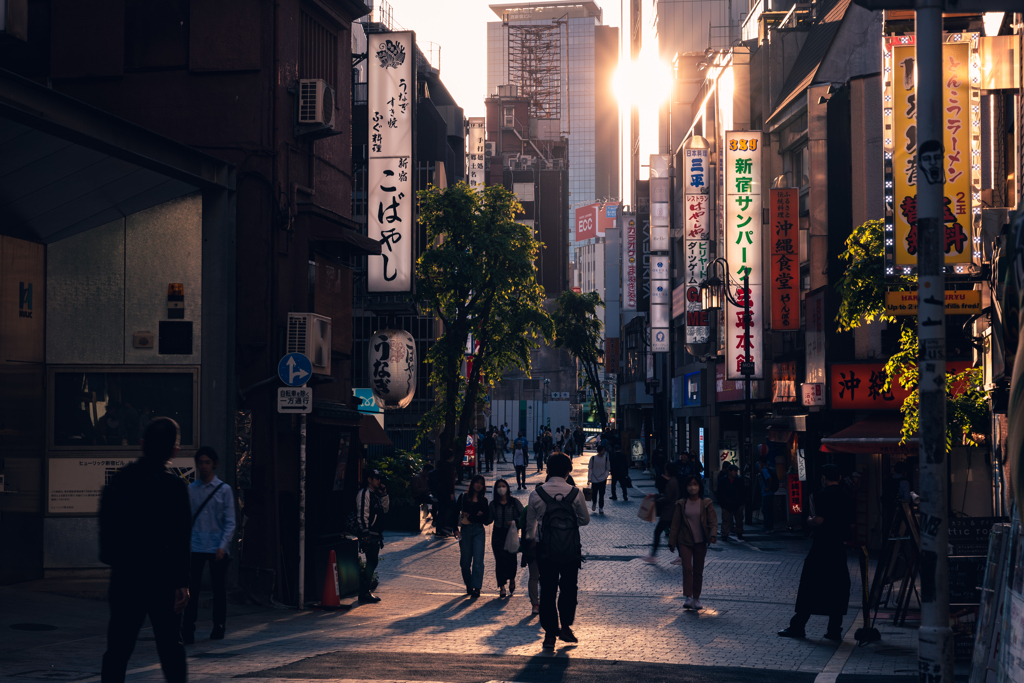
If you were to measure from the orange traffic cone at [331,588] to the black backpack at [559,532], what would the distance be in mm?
3724

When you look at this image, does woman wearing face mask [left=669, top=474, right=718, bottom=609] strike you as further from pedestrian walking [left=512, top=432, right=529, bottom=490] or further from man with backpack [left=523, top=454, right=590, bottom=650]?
pedestrian walking [left=512, top=432, right=529, bottom=490]

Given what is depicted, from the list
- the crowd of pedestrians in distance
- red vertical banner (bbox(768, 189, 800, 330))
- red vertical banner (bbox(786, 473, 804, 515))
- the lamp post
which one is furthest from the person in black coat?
red vertical banner (bbox(768, 189, 800, 330))

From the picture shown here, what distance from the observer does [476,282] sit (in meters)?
36.0

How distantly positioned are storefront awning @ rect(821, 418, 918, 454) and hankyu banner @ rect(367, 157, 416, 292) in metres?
8.91

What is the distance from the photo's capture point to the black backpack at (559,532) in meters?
11.0

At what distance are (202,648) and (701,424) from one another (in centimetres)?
4151

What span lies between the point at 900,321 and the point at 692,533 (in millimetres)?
5326

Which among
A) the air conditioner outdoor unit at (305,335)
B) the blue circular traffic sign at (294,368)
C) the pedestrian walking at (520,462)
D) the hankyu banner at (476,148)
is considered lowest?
the pedestrian walking at (520,462)

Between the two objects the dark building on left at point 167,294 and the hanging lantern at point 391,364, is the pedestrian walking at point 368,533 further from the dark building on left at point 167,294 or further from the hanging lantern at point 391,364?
the hanging lantern at point 391,364

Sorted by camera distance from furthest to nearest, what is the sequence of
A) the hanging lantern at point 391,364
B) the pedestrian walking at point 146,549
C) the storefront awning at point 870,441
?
the hanging lantern at point 391,364 < the storefront awning at point 870,441 < the pedestrian walking at point 146,549

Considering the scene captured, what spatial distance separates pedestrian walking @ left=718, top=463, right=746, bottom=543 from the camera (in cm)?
2405

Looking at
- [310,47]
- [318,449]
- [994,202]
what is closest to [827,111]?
[994,202]

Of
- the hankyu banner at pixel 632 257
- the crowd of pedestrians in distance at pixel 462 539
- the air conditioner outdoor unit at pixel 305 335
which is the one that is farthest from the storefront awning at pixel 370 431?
the hankyu banner at pixel 632 257

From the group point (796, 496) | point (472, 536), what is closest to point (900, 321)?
point (472, 536)
